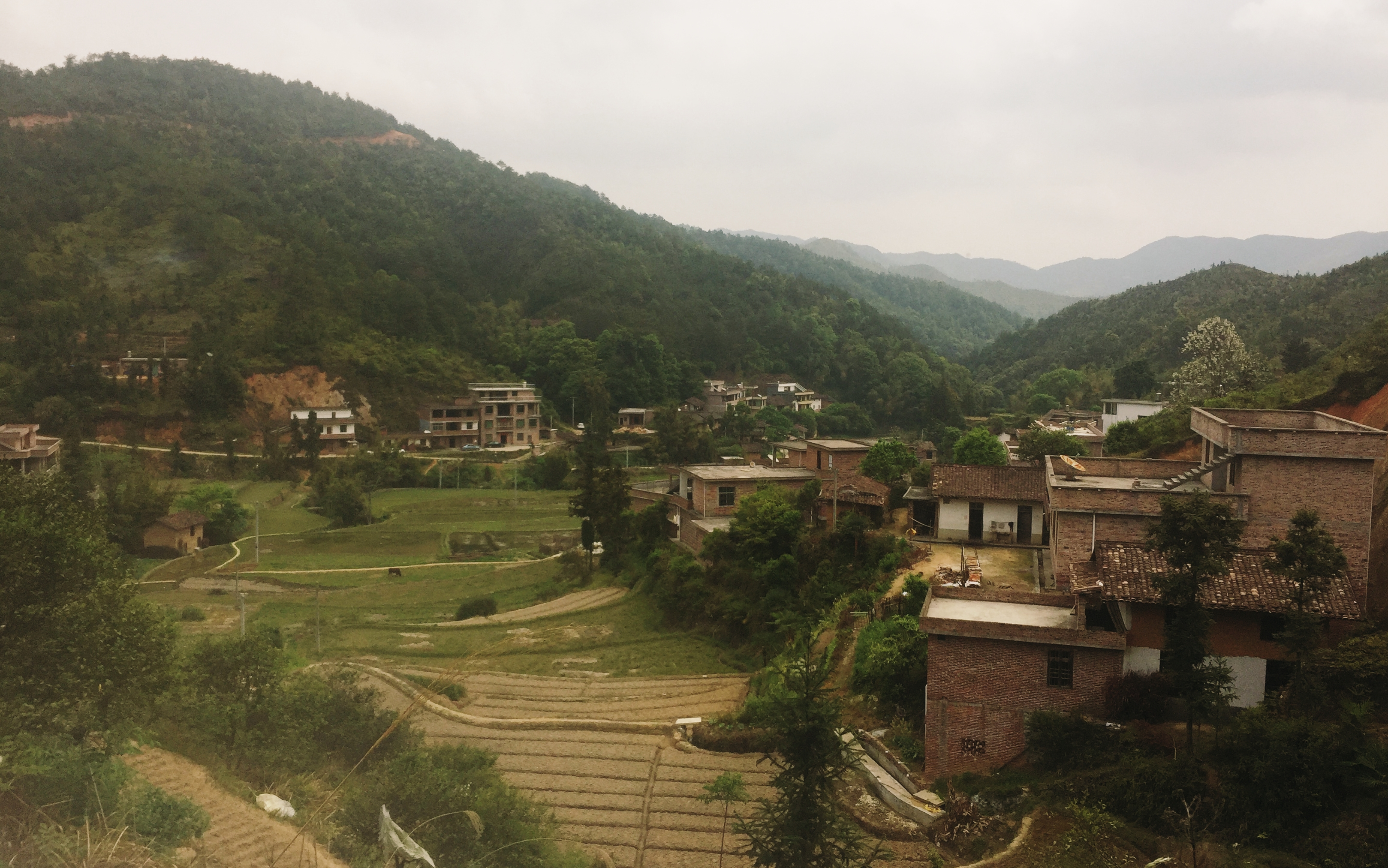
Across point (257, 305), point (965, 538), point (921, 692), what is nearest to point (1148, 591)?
point (921, 692)

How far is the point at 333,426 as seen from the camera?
46.2 m

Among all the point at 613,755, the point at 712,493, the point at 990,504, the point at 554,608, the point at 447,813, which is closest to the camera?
the point at 447,813

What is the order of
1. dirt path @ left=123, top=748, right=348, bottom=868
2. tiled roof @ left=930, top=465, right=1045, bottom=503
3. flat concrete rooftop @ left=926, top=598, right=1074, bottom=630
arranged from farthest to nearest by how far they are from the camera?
tiled roof @ left=930, top=465, right=1045, bottom=503, flat concrete rooftop @ left=926, top=598, right=1074, bottom=630, dirt path @ left=123, top=748, right=348, bottom=868

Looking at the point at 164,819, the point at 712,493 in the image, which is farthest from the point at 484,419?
the point at 164,819

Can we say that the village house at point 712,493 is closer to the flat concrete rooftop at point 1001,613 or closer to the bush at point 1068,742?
the flat concrete rooftop at point 1001,613

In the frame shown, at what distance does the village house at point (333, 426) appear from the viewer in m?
45.3

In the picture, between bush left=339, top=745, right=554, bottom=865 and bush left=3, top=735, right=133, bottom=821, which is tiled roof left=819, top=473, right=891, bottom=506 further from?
bush left=3, top=735, right=133, bottom=821

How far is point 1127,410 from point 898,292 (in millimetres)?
99992

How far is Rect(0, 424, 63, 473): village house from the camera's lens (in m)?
29.3

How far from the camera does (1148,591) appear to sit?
36.9ft

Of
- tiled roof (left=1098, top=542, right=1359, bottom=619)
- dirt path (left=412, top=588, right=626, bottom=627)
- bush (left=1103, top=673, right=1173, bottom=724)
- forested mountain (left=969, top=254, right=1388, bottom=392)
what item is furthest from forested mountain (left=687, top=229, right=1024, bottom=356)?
bush (left=1103, top=673, right=1173, bottom=724)

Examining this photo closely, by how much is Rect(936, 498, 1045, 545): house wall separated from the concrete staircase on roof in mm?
3935

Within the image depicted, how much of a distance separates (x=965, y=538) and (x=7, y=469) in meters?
17.5

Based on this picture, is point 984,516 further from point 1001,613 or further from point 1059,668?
point 1059,668
